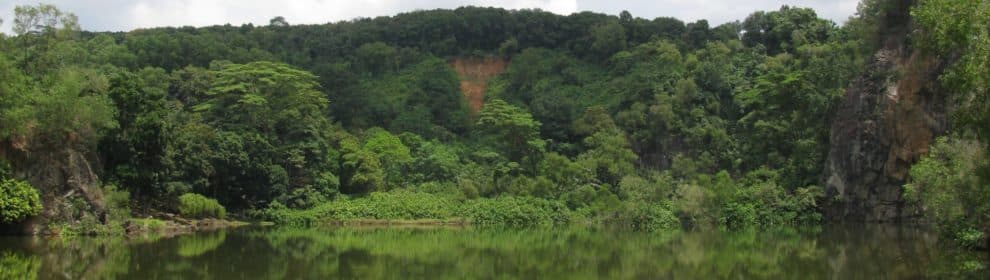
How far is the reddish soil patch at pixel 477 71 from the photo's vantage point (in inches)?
3036

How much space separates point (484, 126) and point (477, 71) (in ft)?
90.1

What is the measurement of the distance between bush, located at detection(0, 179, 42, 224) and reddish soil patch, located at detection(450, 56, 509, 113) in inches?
1935

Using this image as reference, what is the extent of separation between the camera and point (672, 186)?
47.3 meters

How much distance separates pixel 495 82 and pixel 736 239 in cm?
4733

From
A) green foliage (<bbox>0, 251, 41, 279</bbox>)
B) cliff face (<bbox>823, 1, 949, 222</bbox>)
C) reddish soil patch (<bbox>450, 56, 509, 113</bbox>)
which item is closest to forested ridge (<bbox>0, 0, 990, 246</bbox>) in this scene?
cliff face (<bbox>823, 1, 949, 222</bbox>)

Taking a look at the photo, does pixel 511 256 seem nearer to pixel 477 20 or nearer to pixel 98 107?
pixel 98 107

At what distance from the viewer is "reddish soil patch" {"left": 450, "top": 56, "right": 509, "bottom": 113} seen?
253ft

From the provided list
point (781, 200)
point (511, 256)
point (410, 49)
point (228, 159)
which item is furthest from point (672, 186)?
point (410, 49)

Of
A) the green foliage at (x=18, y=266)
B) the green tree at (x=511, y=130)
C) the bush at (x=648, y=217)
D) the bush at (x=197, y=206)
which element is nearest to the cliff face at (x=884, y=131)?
the bush at (x=648, y=217)

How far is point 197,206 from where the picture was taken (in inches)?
1550

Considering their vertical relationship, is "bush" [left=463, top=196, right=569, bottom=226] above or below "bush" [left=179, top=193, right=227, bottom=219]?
below

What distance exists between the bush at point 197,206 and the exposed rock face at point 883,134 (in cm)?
2761

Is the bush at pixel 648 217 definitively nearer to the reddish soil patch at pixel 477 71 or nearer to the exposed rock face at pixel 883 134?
the exposed rock face at pixel 883 134

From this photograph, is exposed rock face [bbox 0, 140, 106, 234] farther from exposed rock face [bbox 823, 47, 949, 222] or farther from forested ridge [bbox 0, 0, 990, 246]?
exposed rock face [bbox 823, 47, 949, 222]
